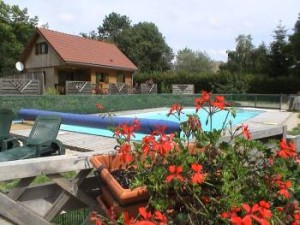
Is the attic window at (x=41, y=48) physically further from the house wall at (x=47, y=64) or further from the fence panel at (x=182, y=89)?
the fence panel at (x=182, y=89)

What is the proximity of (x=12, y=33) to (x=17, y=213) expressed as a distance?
44978 millimetres

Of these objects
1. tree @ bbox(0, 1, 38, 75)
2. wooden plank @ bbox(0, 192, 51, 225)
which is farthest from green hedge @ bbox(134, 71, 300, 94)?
wooden plank @ bbox(0, 192, 51, 225)

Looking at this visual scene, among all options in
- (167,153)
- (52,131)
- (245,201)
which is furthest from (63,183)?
(52,131)

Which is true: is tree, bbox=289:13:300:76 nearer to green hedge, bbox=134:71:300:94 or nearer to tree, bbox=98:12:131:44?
green hedge, bbox=134:71:300:94

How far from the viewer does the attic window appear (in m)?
32.6

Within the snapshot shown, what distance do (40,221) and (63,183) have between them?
240mm

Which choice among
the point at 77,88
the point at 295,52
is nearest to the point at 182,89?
the point at 295,52

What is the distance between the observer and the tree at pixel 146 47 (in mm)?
60031

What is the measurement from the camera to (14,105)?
593 inches

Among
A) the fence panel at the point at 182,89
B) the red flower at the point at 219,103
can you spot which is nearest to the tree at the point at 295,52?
the fence panel at the point at 182,89

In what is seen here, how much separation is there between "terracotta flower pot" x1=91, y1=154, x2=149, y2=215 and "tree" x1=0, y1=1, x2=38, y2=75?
1627 inches

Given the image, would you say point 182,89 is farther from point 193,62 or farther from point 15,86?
point 193,62

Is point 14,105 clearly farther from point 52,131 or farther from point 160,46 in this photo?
point 160,46

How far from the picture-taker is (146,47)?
60844 millimetres
